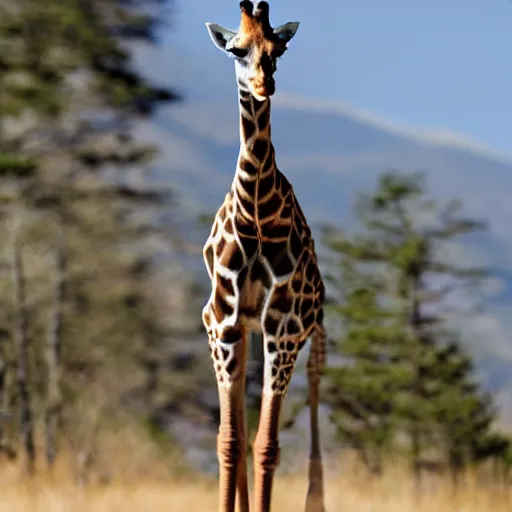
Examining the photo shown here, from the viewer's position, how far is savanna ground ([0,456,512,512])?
4137 mm

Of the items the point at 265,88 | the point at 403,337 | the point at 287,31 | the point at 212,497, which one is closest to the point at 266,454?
the point at 265,88

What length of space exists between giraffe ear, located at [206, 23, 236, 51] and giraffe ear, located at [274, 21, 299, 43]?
11 centimetres

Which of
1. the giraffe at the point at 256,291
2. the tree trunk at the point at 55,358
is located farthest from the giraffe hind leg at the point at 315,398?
the tree trunk at the point at 55,358

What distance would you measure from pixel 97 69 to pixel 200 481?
2.89 meters

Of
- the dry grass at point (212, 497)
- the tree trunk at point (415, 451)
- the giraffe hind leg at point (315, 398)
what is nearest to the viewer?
the giraffe hind leg at point (315, 398)

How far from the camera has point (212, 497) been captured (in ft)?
15.4

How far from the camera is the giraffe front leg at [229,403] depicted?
2779mm

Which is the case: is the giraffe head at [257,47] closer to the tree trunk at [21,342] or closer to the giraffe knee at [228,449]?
the giraffe knee at [228,449]

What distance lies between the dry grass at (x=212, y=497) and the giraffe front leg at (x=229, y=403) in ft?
4.22

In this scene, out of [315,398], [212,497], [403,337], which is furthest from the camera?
[403,337]

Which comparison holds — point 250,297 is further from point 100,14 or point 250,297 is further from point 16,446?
point 100,14

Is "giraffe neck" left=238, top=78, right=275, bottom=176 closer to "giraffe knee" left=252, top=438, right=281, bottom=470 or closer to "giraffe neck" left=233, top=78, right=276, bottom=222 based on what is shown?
"giraffe neck" left=233, top=78, right=276, bottom=222

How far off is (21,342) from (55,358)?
272 mm

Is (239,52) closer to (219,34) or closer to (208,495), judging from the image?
(219,34)
